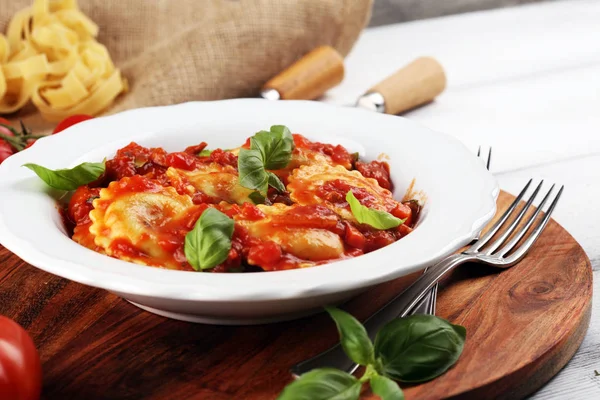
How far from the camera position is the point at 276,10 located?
6.00 meters

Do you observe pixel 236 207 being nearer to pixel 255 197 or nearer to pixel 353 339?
pixel 255 197

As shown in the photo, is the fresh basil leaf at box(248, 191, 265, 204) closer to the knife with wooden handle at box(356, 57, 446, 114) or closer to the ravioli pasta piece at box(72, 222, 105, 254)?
the ravioli pasta piece at box(72, 222, 105, 254)

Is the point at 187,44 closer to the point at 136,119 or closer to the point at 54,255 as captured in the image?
the point at 136,119

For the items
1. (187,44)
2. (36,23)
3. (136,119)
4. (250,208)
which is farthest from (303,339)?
(36,23)

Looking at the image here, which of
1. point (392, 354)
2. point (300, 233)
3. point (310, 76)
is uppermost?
point (300, 233)

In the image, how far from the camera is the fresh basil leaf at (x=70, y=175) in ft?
10.6

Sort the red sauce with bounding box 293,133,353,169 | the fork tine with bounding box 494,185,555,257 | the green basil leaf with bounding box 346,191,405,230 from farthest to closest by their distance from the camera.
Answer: the red sauce with bounding box 293,133,353,169, the fork tine with bounding box 494,185,555,257, the green basil leaf with bounding box 346,191,405,230

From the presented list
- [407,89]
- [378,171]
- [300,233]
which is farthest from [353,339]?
[407,89]

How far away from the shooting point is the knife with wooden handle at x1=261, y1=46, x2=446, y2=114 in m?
5.43

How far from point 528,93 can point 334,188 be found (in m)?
3.42

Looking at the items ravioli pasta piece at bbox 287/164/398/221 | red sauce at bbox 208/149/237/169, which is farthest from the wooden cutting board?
red sauce at bbox 208/149/237/169

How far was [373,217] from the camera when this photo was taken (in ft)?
9.76

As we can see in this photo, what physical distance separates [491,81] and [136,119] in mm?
3486

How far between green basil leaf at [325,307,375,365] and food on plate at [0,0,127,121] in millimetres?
3601
